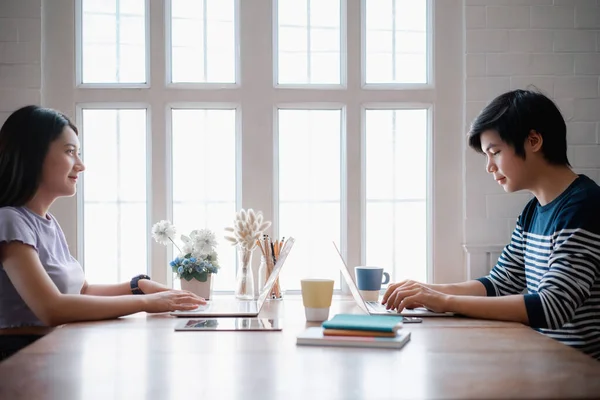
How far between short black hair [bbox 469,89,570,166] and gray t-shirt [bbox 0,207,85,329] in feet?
5.30

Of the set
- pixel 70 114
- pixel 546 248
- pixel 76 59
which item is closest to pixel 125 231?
pixel 70 114

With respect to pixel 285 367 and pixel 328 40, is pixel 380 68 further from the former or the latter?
pixel 285 367

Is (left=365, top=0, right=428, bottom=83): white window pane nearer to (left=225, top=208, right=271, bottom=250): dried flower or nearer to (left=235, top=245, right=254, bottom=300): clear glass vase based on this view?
(left=225, top=208, right=271, bottom=250): dried flower

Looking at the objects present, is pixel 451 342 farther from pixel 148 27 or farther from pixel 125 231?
pixel 148 27

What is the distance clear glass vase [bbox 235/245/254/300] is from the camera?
2656 millimetres

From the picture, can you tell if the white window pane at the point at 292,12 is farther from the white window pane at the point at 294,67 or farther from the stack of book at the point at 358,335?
the stack of book at the point at 358,335

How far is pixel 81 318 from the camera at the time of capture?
198 cm

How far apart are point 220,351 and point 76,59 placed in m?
2.14

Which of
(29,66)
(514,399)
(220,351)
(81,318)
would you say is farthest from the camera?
(29,66)

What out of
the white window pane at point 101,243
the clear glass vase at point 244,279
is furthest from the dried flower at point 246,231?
the white window pane at point 101,243

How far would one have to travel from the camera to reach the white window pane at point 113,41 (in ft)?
10.7

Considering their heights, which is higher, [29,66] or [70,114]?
[29,66]

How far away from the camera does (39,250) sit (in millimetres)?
2184

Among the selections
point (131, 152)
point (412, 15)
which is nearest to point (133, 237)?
point (131, 152)
